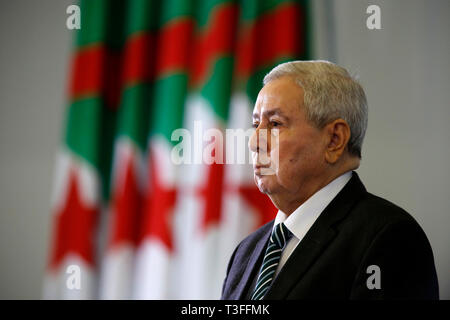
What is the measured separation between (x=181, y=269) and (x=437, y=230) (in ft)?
3.88

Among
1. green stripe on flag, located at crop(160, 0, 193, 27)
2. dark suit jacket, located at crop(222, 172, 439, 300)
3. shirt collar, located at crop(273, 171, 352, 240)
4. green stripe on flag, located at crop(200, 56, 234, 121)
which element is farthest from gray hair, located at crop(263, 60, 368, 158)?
green stripe on flag, located at crop(160, 0, 193, 27)

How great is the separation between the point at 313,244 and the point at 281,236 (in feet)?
0.46

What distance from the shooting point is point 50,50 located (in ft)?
9.62

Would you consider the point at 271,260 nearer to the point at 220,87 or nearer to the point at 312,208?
the point at 312,208

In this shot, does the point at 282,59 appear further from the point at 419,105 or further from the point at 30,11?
→ the point at 30,11

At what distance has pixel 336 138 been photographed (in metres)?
1.43

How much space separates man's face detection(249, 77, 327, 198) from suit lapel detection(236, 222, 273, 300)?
21cm

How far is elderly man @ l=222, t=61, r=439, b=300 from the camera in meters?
1.24

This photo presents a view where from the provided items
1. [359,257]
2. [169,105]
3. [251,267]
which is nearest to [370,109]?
[169,105]

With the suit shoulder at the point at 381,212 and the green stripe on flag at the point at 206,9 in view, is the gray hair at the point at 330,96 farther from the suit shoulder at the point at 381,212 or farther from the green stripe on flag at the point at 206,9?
the green stripe on flag at the point at 206,9

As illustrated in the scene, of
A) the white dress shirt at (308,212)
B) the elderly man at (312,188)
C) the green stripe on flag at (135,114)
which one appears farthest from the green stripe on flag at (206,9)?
the white dress shirt at (308,212)

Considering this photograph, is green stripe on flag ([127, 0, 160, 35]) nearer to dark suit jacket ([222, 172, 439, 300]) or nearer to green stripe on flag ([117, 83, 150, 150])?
green stripe on flag ([117, 83, 150, 150])

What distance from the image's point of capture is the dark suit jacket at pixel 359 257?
1.17m

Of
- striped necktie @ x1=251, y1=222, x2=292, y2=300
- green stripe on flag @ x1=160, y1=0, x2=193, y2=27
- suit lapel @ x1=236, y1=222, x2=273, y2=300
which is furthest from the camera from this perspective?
green stripe on flag @ x1=160, y1=0, x2=193, y2=27
